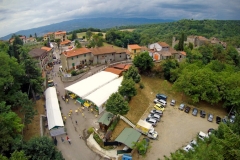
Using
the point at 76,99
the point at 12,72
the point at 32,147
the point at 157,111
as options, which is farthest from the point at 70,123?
the point at 157,111

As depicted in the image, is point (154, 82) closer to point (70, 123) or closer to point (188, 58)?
point (188, 58)

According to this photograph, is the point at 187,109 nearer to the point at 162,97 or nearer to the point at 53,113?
the point at 162,97

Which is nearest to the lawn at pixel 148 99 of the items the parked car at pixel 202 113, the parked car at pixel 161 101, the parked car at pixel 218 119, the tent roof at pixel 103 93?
the parked car at pixel 161 101

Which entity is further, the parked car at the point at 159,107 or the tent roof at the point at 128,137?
the parked car at the point at 159,107

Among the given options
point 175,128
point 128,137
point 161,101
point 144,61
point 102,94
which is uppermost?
point 144,61

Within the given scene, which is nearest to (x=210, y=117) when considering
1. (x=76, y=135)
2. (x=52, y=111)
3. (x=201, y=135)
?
(x=201, y=135)

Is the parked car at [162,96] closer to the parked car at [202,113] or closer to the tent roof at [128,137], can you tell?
the parked car at [202,113]

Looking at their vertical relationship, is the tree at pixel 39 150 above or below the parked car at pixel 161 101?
above
